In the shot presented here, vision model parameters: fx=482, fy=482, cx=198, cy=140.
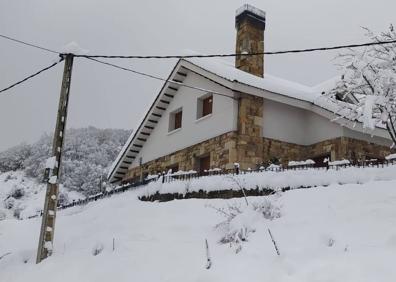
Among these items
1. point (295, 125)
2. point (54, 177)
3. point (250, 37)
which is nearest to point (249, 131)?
point (295, 125)

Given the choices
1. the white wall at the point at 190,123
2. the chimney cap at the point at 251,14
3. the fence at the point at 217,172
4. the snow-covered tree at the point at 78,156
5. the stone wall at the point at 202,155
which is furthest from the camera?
the snow-covered tree at the point at 78,156

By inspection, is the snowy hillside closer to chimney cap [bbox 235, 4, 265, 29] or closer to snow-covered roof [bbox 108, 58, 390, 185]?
snow-covered roof [bbox 108, 58, 390, 185]

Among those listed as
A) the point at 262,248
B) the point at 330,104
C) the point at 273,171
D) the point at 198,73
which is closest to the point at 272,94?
the point at 330,104

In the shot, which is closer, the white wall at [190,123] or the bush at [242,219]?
the bush at [242,219]

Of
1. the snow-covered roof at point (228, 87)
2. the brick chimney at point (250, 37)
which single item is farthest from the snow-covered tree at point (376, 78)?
the brick chimney at point (250, 37)

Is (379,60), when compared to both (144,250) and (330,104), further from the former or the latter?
(144,250)

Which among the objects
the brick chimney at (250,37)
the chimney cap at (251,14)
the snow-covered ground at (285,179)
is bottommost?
the snow-covered ground at (285,179)

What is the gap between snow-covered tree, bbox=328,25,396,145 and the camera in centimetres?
1142

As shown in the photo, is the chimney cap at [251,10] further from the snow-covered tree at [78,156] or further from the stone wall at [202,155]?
the snow-covered tree at [78,156]

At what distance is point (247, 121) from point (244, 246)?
8.59m

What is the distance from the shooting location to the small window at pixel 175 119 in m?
20.8

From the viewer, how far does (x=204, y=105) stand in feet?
62.9

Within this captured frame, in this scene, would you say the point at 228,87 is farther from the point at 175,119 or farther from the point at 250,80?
the point at 175,119

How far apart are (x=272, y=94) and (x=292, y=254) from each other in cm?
980
